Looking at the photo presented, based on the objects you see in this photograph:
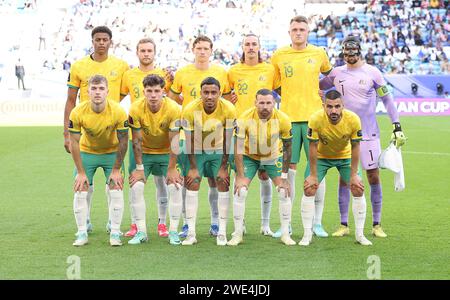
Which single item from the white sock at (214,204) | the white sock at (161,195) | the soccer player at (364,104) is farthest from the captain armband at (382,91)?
the white sock at (161,195)

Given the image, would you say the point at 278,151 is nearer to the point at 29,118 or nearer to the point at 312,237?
the point at 312,237

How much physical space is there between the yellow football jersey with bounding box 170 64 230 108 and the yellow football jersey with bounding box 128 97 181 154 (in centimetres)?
48

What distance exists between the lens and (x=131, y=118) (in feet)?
27.1

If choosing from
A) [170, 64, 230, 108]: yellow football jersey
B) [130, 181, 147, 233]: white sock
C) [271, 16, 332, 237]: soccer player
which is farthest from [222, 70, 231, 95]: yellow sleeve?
[130, 181, 147, 233]: white sock

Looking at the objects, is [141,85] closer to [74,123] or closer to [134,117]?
[134,117]

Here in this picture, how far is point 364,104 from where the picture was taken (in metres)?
8.80

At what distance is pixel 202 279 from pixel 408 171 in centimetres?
933

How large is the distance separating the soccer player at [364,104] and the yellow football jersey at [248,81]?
A: 2.45ft

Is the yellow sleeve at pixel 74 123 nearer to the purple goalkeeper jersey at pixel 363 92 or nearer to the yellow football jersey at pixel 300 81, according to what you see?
the yellow football jersey at pixel 300 81

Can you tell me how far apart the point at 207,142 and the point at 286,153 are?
835 mm

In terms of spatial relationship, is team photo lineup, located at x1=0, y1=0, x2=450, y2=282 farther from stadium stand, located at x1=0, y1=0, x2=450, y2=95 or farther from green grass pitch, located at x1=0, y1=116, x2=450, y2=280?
stadium stand, located at x1=0, y1=0, x2=450, y2=95

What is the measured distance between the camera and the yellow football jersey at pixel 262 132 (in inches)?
320
